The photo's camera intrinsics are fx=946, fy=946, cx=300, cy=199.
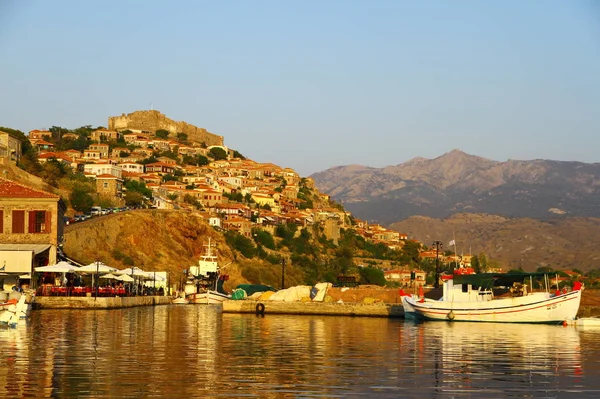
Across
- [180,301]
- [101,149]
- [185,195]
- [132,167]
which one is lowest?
[180,301]

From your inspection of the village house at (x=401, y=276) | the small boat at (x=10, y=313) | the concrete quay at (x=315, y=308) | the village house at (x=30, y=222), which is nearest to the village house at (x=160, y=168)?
the village house at (x=401, y=276)

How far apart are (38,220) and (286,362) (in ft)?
136

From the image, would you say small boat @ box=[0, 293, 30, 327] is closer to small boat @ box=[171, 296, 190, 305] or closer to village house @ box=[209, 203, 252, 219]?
small boat @ box=[171, 296, 190, 305]

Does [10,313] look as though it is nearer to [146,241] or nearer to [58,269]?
[58,269]

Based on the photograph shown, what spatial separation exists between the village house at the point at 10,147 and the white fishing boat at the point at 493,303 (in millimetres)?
77292

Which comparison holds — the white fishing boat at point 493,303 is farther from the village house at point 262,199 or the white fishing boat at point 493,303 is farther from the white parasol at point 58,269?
the village house at point 262,199

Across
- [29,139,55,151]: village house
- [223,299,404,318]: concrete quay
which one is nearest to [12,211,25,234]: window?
[223,299,404,318]: concrete quay

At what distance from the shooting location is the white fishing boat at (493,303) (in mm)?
47906

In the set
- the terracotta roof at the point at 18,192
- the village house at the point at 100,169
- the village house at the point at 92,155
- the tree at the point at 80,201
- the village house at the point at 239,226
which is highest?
the village house at the point at 92,155

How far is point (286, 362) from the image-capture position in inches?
971

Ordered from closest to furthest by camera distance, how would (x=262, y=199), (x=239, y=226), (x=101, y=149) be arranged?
(x=239, y=226) → (x=262, y=199) → (x=101, y=149)

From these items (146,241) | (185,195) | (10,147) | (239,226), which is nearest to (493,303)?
(146,241)

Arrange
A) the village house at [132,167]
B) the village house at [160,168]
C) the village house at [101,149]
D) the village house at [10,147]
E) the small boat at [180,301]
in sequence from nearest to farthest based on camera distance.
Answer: the small boat at [180,301], the village house at [10,147], the village house at [132,167], the village house at [160,168], the village house at [101,149]

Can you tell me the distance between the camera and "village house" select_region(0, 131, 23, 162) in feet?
385
